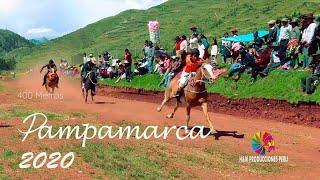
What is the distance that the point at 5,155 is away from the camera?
13.4 metres

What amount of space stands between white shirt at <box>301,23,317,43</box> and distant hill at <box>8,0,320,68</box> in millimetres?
41251

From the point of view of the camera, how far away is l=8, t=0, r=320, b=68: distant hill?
78.2 meters

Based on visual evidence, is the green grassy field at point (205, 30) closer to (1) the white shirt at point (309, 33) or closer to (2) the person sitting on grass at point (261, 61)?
(2) the person sitting on grass at point (261, 61)

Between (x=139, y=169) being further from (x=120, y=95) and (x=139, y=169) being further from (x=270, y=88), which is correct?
(x=120, y=95)

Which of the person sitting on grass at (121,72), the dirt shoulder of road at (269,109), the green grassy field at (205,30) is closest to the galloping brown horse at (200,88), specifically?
the dirt shoulder of road at (269,109)

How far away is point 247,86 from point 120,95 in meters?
14.1

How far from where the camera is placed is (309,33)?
959 inches

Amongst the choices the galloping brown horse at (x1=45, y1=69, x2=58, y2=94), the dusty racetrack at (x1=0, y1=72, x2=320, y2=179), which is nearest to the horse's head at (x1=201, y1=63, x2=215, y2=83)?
the dusty racetrack at (x1=0, y1=72, x2=320, y2=179)

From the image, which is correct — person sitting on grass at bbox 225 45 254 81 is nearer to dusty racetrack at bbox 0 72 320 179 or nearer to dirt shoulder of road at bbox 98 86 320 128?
dirt shoulder of road at bbox 98 86 320 128

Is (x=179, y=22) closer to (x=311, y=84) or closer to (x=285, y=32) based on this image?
(x=285, y=32)

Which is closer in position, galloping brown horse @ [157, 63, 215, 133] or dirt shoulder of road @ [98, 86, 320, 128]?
galloping brown horse @ [157, 63, 215, 133]

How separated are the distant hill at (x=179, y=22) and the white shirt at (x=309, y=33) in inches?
1624

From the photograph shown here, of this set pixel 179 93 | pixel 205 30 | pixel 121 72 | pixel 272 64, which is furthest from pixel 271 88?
pixel 205 30

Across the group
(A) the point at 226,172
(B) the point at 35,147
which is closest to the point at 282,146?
(A) the point at 226,172
